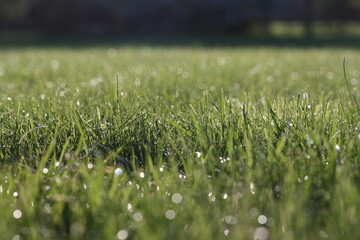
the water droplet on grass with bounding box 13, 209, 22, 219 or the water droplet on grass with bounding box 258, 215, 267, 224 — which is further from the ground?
the water droplet on grass with bounding box 258, 215, 267, 224

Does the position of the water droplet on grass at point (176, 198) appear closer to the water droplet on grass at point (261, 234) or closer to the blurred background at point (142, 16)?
the water droplet on grass at point (261, 234)

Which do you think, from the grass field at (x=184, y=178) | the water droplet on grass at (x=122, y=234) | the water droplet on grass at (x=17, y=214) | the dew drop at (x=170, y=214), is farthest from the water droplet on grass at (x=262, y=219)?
the water droplet on grass at (x=17, y=214)

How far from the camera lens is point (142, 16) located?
28.0 metres

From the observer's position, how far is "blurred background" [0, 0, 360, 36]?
85.8 feet

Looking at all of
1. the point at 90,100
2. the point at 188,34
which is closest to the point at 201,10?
the point at 188,34

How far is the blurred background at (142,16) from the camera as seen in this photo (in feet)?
85.8

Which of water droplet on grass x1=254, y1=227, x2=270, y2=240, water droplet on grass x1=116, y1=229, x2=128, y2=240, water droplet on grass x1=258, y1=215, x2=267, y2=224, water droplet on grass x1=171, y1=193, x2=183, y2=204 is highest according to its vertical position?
water droplet on grass x1=254, y1=227, x2=270, y2=240

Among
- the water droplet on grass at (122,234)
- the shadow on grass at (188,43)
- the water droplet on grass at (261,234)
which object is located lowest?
the shadow on grass at (188,43)

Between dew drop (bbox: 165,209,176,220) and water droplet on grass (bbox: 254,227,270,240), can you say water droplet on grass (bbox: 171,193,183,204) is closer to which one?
dew drop (bbox: 165,209,176,220)

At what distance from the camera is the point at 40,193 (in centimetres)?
171

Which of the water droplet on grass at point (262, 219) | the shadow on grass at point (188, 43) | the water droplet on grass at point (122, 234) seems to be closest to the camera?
the water droplet on grass at point (122, 234)

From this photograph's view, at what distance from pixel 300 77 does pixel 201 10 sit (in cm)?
2163

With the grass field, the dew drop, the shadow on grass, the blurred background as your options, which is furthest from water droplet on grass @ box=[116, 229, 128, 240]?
the blurred background

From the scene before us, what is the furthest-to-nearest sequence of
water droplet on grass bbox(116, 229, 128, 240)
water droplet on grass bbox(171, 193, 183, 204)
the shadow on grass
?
the shadow on grass
water droplet on grass bbox(171, 193, 183, 204)
water droplet on grass bbox(116, 229, 128, 240)
